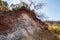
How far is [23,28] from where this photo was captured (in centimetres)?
790

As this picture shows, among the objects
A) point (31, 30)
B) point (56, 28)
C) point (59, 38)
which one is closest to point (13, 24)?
point (31, 30)

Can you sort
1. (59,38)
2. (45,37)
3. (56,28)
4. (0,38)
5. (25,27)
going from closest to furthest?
(0,38), (25,27), (45,37), (59,38), (56,28)

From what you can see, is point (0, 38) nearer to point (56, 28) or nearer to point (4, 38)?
point (4, 38)

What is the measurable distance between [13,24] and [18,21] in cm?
29

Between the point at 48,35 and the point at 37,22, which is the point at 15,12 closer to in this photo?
the point at 37,22

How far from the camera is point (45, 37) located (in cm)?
857

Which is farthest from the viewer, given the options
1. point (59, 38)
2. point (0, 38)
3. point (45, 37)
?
point (59, 38)

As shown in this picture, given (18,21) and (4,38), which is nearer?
(4,38)

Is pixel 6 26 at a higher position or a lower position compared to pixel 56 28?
higher

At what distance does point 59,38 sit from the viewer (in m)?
9.55

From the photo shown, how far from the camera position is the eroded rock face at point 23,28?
7488mm

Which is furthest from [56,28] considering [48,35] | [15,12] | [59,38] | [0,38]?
[0,38]

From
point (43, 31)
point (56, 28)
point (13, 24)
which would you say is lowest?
point (56, 28)

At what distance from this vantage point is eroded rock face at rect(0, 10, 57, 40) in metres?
7.49
